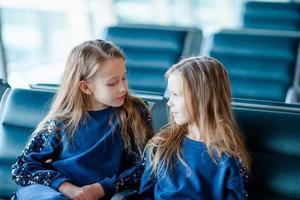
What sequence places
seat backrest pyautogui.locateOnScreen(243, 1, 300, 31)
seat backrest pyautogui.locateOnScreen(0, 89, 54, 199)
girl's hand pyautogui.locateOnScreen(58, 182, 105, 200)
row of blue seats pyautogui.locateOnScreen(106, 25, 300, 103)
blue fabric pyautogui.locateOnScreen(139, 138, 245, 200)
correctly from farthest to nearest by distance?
seat backrest pyautogui.locateOnScreen(243, 1, 300, 31) → row of blue seats pyautogui.locateOnScreen(106, 25, 300, 103) → seat backrest pyautogui.locateOnScreen(0, 89, 54, 199) → girl's hand pyautogui.locateOnScreen(58, 182, 105, 200) → blue fabric pyautogui.locateOnScreen(139, 138, 245, 200)

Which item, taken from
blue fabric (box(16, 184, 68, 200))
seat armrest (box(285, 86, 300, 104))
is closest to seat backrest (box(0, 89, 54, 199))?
blue fabric (box(16, 184, 68, 200))

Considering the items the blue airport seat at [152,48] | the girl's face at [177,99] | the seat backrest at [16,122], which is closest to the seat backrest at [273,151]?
the girl's face at [177,99]

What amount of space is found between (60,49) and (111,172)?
327cm

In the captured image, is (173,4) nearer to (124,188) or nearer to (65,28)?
(65,28)

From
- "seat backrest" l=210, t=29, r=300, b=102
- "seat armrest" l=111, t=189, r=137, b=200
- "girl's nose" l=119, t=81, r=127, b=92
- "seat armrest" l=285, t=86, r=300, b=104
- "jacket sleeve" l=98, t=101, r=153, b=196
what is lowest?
"seat armrest" l=111, t=189, r=137, b=200

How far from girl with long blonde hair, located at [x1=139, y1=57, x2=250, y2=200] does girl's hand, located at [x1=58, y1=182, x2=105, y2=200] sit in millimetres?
205

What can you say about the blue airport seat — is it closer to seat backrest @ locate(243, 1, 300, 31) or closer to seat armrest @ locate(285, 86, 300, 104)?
seat armrest @ locate(285, 86, 300, 104)

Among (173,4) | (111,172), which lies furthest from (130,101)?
(173,4)

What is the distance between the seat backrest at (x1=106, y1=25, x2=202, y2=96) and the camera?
3.19m

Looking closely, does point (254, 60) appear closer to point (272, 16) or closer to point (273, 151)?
point (273, 151)

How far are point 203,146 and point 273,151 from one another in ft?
0.93

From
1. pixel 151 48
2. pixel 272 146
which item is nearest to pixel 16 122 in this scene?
pixel 272 146

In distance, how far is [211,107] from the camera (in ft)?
5.83

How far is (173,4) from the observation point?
7180 millimetres
